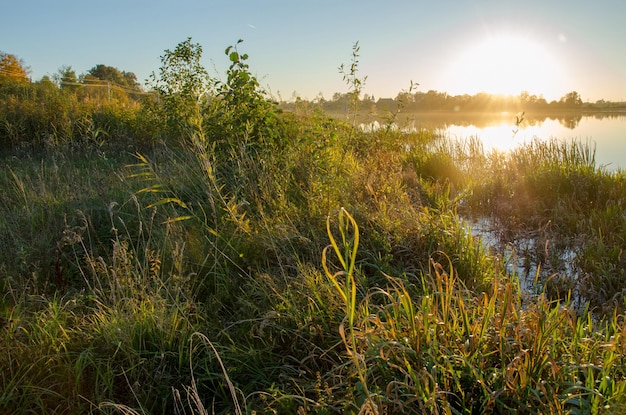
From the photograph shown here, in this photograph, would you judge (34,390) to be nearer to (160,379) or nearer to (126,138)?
(160,379)

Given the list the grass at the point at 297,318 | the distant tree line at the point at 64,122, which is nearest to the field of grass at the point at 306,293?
the grass at the point at 297,318

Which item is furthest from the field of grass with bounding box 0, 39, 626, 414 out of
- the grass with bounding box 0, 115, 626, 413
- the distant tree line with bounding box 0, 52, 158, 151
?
the distant tree line with bounding box 0, 52, 158, 151

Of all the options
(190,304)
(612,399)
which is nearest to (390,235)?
(190,304)

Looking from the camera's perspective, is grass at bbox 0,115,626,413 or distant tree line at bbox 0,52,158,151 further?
distant tree line at bbox 0,52,158,151

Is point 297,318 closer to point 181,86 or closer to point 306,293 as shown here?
point 306,293

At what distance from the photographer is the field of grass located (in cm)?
157

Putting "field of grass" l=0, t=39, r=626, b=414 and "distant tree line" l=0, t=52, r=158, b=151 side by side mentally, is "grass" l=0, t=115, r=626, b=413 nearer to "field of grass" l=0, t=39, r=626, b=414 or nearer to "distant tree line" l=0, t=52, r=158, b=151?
"field of grass" l=0, t=39, r=626, b=414

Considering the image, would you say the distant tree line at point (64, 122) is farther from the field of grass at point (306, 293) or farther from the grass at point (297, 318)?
the grass at point (297, 318)

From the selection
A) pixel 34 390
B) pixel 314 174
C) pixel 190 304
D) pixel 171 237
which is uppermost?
pixel 314 174

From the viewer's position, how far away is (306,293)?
238 cm

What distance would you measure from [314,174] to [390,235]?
3.71 feet

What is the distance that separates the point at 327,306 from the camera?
2.26 meters

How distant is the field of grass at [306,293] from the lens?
5.15 ft

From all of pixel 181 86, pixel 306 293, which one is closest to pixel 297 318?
pixel 306 293
